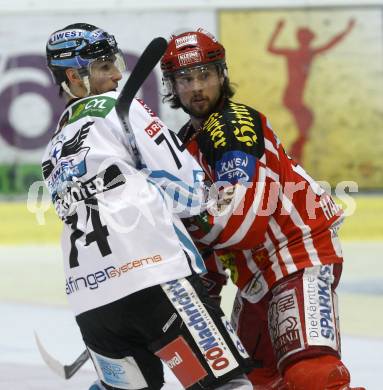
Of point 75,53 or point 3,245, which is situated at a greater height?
point 75,53

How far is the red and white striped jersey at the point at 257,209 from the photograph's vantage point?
10.6 ft

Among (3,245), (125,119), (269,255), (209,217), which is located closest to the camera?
(125,119)

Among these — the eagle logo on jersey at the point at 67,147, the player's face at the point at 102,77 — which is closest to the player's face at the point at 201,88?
the player's face at the point at 102,77

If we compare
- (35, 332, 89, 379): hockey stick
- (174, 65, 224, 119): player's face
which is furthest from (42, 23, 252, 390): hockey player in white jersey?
(35, 332, 89, 379): hockey stick

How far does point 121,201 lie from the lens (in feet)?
9.52

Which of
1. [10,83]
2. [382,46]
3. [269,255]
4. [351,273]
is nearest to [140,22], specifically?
[10,83]

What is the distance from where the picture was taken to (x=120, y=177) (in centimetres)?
290

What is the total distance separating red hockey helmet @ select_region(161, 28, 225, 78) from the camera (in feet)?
11.6

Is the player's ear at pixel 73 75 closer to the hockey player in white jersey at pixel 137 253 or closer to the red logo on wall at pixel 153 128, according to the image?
the hockey player in white jersey at pixel 137 253

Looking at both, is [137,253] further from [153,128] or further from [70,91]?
[70,91]

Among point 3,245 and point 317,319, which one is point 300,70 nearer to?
point 3,245

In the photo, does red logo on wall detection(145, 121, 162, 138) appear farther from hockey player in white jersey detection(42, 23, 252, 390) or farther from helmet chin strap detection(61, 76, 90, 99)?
helmet chin strap detection(61, 76, 90, 99)

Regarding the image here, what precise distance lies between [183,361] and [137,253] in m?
0.29

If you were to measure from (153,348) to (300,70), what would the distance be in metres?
7.19
